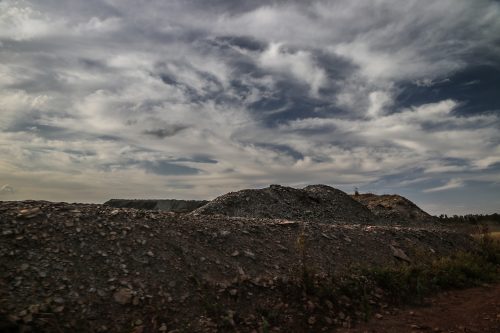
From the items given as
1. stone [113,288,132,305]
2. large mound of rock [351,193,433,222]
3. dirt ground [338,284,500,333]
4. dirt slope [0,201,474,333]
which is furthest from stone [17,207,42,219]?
large mound of rock [351,193,433,222]

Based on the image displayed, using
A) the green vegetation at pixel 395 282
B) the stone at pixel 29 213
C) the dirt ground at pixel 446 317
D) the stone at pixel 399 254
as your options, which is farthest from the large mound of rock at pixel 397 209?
the stone at pixel 29 213

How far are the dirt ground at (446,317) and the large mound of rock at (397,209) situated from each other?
48.5ft

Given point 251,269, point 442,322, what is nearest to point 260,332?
point 251,269

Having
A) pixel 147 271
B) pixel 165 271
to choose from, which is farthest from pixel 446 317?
pixel 147 271

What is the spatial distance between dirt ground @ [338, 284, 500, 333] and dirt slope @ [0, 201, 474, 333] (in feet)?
2.66

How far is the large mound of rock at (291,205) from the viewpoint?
55.6 feet

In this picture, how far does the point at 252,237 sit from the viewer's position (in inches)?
368

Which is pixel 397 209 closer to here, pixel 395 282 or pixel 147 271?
pixel 395 282

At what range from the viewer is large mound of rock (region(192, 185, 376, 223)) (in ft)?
55.6

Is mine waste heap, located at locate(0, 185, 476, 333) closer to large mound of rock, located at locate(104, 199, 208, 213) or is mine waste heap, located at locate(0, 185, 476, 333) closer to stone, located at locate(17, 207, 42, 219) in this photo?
stone, located at locate(17, 207, 42, 219)

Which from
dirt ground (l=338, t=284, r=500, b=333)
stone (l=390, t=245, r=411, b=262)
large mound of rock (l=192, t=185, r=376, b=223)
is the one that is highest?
large mound of rock (l=192, t=185, r=376, b=223)

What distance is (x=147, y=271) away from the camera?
22.5 feet

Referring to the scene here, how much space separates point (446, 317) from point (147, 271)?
5824 millimetres

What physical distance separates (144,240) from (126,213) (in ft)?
4.30
